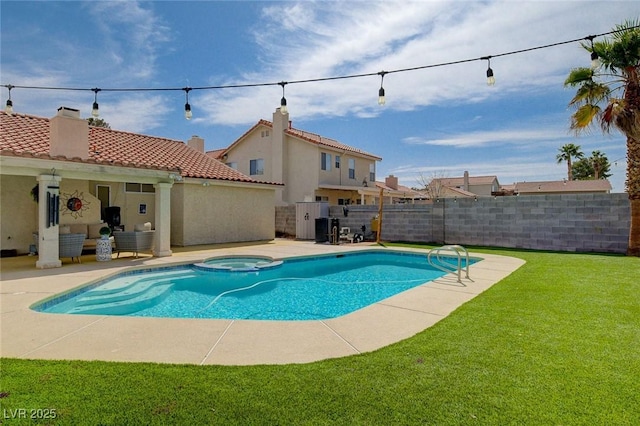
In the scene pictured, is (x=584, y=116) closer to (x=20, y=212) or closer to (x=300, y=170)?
(x=300, y=170)

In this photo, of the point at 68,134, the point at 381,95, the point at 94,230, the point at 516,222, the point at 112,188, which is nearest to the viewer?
the point at 381,95

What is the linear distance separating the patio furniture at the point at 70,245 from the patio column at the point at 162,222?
2341mm

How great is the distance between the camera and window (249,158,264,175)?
2902 centimetres

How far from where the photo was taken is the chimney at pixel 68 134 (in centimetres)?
1123

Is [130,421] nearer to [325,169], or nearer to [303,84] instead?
[303,84]

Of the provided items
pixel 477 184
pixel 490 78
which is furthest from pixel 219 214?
pixel 477 184

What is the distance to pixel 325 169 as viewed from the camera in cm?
2716

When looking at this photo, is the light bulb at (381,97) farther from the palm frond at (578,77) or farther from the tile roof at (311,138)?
the tile roof at (311,138)

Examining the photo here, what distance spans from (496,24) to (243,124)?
2199 centimetres

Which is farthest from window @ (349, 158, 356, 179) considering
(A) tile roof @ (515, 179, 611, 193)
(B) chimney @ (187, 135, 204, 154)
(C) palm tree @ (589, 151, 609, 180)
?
(C) palm tree @ (589, 151, 609, 180)

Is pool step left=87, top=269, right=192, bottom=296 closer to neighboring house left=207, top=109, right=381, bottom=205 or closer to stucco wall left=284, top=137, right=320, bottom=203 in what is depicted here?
neighboring house left=207, top=109, right=381, bottom=205

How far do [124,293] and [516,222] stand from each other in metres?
15.0

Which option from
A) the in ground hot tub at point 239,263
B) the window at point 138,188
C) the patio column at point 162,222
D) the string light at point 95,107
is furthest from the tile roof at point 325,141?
the string light at point 95,107

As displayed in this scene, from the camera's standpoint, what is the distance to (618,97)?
41.3 feet
